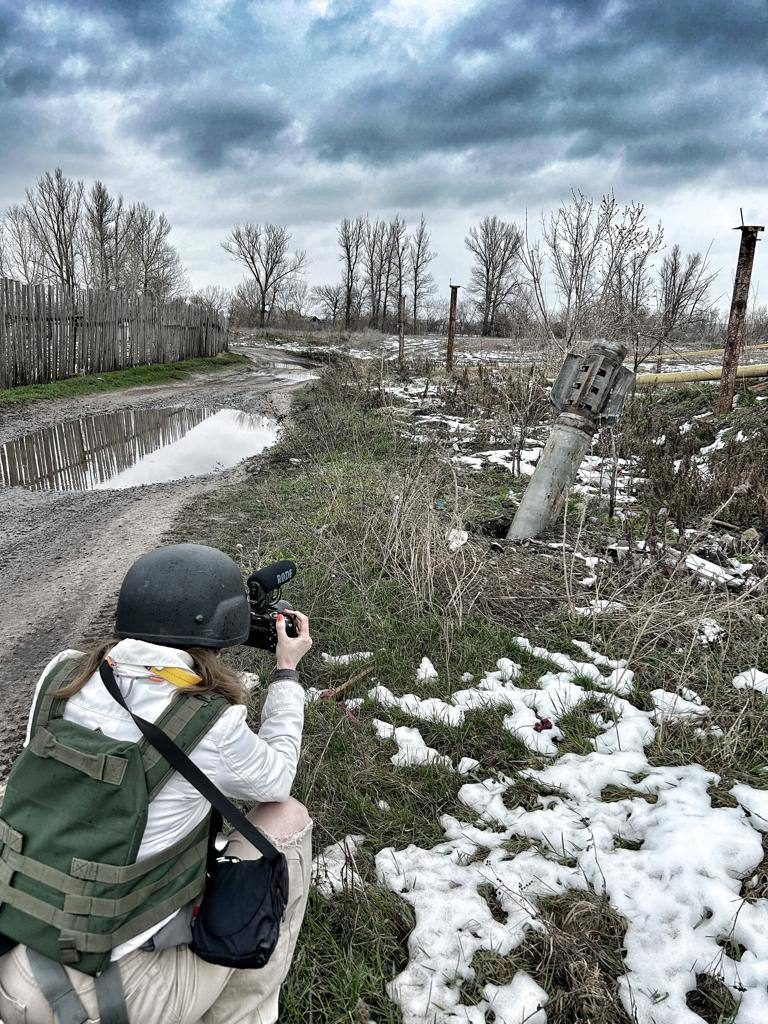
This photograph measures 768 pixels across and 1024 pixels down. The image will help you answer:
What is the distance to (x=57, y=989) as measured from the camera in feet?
4.28

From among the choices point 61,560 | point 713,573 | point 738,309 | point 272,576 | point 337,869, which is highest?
point 738,309

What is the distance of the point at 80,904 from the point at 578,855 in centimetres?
176

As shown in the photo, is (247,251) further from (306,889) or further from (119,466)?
(306,889)

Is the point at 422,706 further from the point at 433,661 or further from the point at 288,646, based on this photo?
the point at 288,646

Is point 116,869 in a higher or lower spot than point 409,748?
higher

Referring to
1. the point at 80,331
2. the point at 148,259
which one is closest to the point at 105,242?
the point at 148,259

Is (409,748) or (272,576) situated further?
(409,748)

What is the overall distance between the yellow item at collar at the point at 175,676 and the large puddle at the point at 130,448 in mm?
6253

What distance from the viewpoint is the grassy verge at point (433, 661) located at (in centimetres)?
196

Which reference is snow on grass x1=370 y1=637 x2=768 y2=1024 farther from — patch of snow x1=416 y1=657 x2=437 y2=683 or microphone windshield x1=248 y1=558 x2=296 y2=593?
microphone windshield x1=248 y1=558 x2=296 y2=593

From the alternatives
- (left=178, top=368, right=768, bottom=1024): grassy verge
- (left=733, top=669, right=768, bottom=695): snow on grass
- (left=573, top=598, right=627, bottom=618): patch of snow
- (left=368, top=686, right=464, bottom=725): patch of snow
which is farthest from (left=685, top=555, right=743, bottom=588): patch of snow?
(left=368, top=686, right=464, bottom=725): patch of snow

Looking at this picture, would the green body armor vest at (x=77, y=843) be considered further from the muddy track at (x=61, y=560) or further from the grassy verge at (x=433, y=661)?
the muddy track at (x=61, y=560)

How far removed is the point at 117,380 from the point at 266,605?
A: 14.4 m

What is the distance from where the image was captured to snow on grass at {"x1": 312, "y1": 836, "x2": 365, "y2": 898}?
2207 mm
